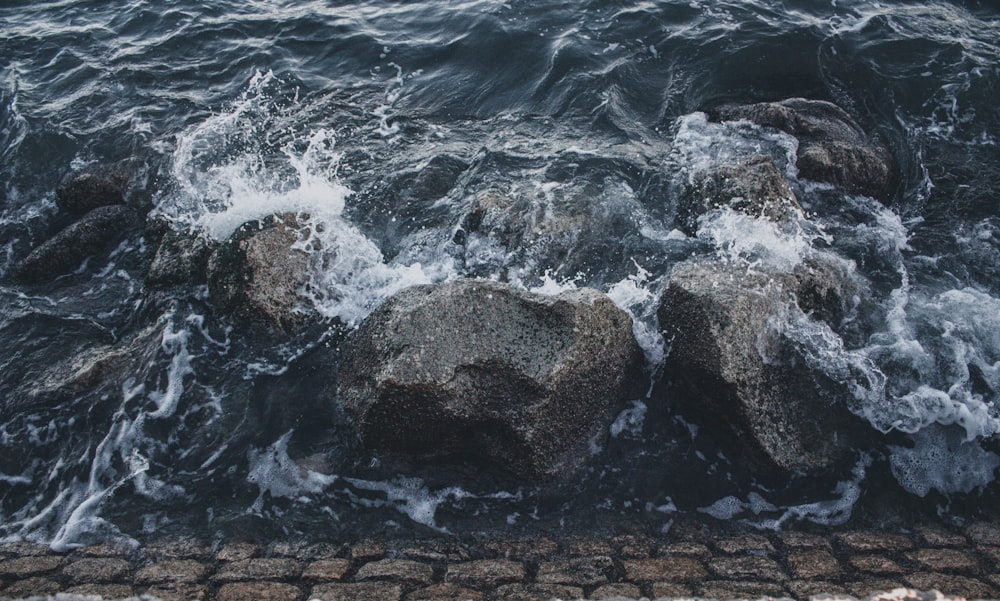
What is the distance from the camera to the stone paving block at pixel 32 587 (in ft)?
13.1

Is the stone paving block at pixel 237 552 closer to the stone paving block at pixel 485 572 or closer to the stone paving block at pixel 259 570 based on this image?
the stone paving block at pixel 259 570

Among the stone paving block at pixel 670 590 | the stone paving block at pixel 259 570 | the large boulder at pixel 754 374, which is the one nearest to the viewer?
the stone paving block at pixel 670 590

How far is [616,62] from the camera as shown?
31.5 feet

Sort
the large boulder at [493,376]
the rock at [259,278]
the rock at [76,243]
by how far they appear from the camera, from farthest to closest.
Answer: the rock at [76,243] < the rock at [259,278] < the large boulder at [493,376]

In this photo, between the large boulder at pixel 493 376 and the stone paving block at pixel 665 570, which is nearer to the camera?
the stone paving block at pixel 665 570

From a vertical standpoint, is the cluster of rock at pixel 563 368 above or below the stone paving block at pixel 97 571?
above

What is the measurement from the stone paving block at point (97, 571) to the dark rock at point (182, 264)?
2853 millimetres

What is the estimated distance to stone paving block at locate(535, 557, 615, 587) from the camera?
4.09 m

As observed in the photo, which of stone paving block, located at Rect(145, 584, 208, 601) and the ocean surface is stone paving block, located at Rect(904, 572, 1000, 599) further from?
stone paving block, located at Rect(145, 584, 208, 601)

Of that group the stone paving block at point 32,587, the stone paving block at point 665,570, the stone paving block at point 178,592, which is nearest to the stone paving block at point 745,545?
the stone paving block at point 665,570

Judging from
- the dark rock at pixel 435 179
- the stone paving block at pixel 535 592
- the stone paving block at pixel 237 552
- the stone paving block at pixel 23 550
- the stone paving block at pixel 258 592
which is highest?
the dark rock at pixel 435 179

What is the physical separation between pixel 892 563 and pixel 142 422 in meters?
5.74

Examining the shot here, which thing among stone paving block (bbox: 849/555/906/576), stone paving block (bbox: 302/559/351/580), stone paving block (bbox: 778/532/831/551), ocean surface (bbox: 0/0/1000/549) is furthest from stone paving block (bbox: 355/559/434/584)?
stone paving block (bbox: 849/555/906/576)

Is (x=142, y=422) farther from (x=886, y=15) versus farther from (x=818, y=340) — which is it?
(x=886, y=15)
